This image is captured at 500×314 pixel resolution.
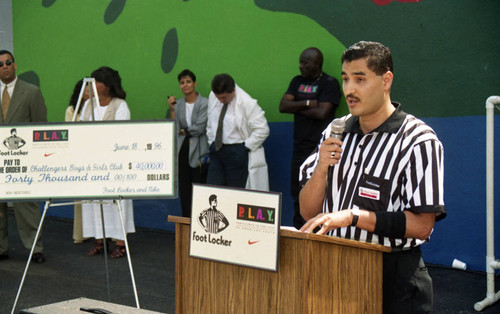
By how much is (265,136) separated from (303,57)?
951 millimetres

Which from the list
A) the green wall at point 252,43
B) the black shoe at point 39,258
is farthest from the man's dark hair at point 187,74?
the black shoe at point 39,258

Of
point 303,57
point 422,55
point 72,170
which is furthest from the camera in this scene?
point 303,57

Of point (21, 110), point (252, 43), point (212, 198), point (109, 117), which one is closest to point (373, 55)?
point (212, 198)

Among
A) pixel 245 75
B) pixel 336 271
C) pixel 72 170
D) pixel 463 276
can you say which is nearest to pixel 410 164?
pixel 336 271

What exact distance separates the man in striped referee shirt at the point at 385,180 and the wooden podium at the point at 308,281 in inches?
5.0

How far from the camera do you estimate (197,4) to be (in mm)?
7352

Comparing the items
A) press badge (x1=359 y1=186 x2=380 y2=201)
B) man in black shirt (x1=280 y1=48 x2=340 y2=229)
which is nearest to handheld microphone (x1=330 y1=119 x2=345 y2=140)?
press badge (x1=359 y1=186 x2=380 y2=201)

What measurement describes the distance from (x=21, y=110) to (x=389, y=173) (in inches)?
191

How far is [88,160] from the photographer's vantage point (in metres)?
3.87

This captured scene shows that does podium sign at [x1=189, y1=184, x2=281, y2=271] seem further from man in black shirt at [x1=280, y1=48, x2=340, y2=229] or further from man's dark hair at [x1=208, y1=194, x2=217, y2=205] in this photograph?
man in black shirt at [x1=280, y1=48, x2=340, y2=229]

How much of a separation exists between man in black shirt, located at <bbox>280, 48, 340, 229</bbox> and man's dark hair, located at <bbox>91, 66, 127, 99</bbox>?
5.52 feet

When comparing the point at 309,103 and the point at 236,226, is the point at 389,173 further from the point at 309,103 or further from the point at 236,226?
the point at 309,103

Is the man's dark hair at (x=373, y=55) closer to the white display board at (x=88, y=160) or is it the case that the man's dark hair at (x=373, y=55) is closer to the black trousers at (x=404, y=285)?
the black trousers at (x=404, y=285)

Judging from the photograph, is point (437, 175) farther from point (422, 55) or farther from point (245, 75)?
point (245, 75)
